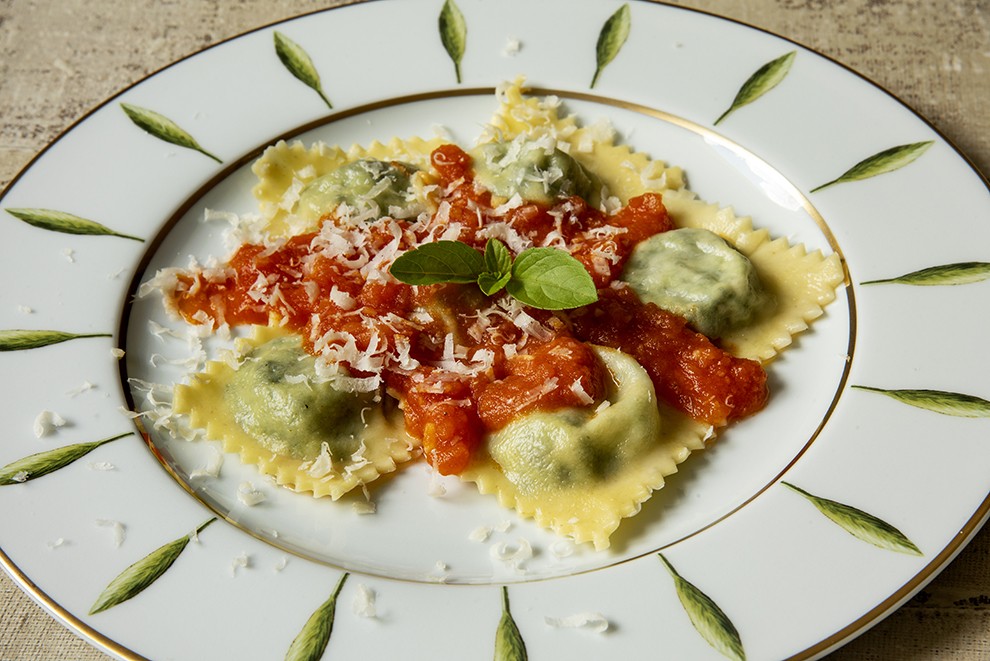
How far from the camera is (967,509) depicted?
174 inches

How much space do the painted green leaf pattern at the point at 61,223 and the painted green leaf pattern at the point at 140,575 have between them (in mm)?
2315

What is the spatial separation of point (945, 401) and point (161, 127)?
5.21 m

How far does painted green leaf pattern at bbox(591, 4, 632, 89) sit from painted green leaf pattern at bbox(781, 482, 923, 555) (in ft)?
11.4

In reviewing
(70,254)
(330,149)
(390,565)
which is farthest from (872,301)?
(70,254)

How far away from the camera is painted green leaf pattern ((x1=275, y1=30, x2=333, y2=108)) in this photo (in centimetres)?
692

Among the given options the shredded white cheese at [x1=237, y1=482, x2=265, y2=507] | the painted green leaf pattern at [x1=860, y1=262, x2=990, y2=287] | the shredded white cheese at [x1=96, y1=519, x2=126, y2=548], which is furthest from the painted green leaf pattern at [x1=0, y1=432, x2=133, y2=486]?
the painted green leaf pattern at [x1=860, y1=262, x2=990, y2=287]

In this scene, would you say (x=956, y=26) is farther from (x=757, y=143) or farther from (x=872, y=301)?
(x=872, y=301)

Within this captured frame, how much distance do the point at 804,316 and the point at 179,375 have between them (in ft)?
11.8

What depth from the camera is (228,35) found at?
26.2 feet

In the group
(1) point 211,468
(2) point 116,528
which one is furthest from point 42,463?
(1) point 211,468

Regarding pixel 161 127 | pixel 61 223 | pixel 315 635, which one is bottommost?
pixel 315 635

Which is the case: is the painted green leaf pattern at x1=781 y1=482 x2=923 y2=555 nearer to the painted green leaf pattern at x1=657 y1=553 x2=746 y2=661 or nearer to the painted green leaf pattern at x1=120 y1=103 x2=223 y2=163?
the painted green leaf pattern at x1=657 y1=553 x2=746 y2=661

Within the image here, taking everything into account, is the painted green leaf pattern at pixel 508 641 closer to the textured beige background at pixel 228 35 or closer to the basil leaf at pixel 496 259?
the basil leaf at pixel 496 259

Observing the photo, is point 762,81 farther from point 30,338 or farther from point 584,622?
point 30,338
